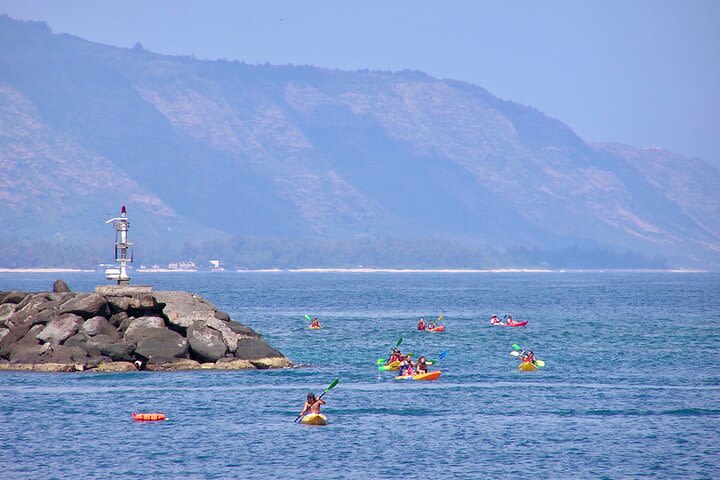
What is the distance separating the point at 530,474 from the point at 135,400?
22.9 metres

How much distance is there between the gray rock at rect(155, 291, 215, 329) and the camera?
231ft

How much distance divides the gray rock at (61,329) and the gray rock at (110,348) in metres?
1.29

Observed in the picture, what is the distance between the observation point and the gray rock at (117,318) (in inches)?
2805

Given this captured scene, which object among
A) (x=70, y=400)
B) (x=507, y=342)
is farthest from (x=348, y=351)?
(x=70, y=400)

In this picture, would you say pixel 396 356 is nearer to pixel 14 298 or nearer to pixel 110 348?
pixel 110 348

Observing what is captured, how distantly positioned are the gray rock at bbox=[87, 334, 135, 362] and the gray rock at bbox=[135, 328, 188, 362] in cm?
59

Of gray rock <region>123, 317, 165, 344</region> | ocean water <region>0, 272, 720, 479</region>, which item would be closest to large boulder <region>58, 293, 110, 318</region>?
gray rock <region>123, 317, 165, 344</region>

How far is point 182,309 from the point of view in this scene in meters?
71.2

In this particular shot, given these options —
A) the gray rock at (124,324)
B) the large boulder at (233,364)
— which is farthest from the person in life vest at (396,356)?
the gray rock at (124,324)

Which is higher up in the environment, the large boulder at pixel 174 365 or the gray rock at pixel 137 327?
the gray rock at pixel 137 327

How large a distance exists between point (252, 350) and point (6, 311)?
1562 cm

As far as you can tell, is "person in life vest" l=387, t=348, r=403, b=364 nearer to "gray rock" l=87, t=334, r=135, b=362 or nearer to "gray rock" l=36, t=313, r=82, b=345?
"gray rock" l=87, t=334, r=135, b=362

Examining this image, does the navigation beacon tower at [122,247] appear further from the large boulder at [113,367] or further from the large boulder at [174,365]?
the large boulder at [174,365]

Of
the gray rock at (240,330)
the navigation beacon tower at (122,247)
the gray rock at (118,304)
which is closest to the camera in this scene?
the gray rock at (118,304)
